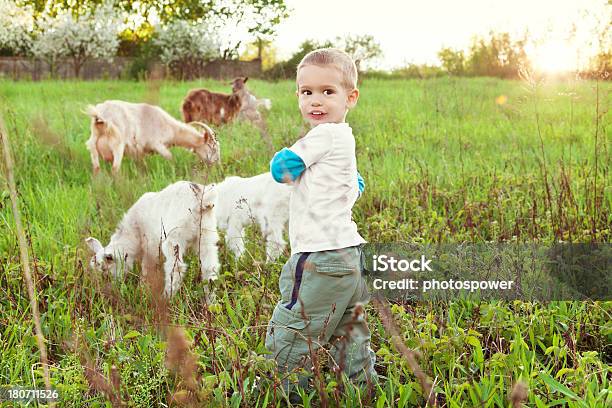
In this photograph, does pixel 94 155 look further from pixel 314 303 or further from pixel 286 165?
pixel 314 303

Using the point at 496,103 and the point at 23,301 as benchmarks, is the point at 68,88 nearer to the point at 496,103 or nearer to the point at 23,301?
the point at 496,103

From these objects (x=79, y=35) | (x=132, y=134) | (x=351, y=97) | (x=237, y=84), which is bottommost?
(x=132, y=134)

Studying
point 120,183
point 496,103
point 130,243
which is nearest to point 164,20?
point 496,103

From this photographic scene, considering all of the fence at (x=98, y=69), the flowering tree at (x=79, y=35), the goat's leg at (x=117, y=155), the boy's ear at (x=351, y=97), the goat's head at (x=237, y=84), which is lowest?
the goat's leg at (x=117, y=155)

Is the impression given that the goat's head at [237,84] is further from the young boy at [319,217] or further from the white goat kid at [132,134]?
the young boy at [319,217]

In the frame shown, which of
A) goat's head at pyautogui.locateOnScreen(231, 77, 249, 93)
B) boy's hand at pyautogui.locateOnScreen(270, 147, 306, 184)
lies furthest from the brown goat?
boy's hand at pyautogui.locateOnScreen(270, 147, 306, 184)

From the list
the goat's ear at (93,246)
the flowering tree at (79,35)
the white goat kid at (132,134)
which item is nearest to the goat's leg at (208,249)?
the goat's ear at (93,246)

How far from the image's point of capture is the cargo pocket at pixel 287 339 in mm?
2406

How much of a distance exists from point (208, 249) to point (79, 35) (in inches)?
991

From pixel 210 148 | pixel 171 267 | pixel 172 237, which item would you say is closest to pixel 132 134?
pixel 172 237

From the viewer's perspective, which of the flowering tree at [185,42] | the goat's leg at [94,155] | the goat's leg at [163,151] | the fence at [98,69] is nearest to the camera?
the goat's leg at [94,155]

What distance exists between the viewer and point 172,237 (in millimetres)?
3855

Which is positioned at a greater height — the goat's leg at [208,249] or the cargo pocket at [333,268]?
the cargo pocket at [333,268]

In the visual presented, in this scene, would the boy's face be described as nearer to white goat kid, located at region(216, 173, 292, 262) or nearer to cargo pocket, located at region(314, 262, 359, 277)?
cargo pocket, located at region(314, 262, 359, 277)
